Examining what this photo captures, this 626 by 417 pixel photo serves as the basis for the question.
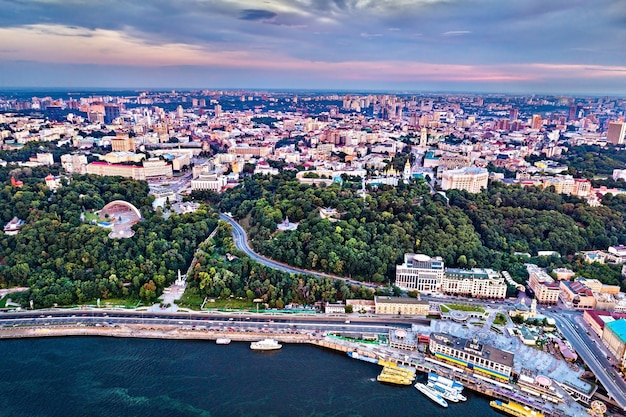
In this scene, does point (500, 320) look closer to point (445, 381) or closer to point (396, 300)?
point (396, 300)

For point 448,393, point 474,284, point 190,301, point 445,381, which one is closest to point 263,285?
point 190,301

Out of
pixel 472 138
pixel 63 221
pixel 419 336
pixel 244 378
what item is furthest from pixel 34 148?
pixel 472 138

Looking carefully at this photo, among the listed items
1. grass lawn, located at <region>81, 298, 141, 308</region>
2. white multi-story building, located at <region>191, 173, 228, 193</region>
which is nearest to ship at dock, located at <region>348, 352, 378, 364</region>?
grass lawn, located at <region>81, 298, 141, 308</region>

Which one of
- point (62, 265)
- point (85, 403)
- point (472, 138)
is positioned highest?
point (472, 138)

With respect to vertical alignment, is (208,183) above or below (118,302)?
above

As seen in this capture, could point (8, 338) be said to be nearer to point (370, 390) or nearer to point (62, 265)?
point (62, 265)

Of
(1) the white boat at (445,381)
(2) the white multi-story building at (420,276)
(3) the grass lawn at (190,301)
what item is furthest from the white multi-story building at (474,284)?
(3) the grass lawn at (190,301)

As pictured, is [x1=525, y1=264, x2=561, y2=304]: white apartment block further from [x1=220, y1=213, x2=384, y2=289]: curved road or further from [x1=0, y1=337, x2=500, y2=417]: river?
[x1=0, y1=337, x2=500, y2=417]: river
